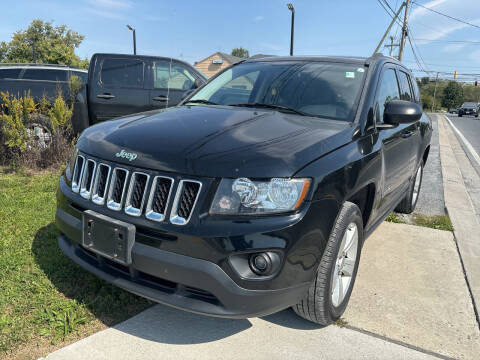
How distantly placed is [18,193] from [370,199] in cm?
437

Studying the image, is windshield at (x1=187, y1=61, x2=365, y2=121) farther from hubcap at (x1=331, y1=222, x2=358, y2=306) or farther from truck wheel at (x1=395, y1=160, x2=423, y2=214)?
truck wheel at (x1=395, y1=160, x2=423, y2=214)

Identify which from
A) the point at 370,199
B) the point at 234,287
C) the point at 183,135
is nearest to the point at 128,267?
the point at 234,287

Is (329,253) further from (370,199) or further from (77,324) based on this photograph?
(77,324)

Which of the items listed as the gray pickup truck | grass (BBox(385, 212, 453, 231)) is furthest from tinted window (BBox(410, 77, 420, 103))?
the gray pickup truck

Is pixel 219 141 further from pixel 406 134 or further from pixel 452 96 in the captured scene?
pixel 452 96

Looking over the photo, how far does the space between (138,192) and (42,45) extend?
5217 centimetres

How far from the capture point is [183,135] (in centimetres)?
231

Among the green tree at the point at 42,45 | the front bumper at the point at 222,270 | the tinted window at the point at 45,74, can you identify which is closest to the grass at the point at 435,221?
the front bumper at the point at 222,270

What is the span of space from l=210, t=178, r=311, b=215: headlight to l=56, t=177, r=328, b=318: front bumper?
0.27 feet

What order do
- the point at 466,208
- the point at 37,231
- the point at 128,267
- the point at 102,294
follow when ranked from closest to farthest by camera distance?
the point at 128,267 < the point at 102,294 < the point at 37,231 < the point at 466,208

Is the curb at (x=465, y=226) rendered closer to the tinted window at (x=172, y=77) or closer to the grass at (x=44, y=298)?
the grass at (x=44, y=298)

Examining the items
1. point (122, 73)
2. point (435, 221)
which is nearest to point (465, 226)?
point (435, 221)

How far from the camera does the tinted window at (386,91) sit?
3135 mm

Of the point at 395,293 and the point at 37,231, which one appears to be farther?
the point at 37,231
